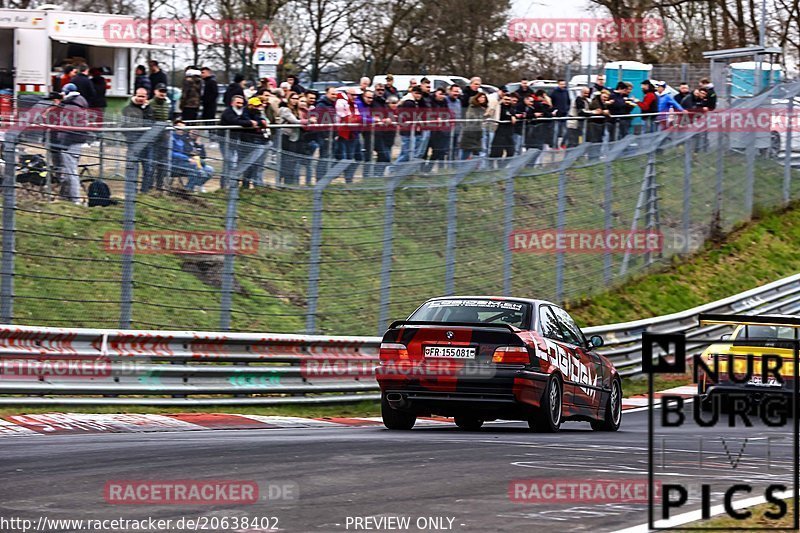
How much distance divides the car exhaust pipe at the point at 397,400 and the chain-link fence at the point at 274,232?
136 inches

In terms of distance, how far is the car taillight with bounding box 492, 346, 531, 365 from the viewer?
42.1 ft

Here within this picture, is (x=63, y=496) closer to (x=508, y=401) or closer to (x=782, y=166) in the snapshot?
(x=508, y=401)

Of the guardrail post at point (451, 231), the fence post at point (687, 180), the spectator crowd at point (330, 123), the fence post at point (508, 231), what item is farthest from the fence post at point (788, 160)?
the guardrail post at point (451, 231)

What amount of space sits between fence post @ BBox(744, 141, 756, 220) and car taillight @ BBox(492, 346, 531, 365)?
766 inches

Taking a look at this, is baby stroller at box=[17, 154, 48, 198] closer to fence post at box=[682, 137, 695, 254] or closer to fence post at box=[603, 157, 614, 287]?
fence post at box=[603, 157, 614, 287]

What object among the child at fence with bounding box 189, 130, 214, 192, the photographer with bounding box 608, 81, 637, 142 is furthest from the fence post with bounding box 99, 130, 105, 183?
the photographer with bounding box 608, 81, 637, 142

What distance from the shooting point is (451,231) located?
63.7 ft

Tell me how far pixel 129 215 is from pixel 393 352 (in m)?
3.72

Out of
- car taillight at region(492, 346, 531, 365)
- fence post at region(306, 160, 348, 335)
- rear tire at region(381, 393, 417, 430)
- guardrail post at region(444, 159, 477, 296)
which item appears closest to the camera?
car taillight at region(492, 346, 531, 365)

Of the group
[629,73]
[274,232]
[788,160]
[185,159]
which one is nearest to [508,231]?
[274,232]

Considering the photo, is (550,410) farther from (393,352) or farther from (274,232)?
(274,232)

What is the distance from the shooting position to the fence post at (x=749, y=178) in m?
30.9

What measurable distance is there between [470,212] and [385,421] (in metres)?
6.89

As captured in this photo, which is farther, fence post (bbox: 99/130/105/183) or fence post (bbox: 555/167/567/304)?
fence post (bbox: 555/167/567/304)
